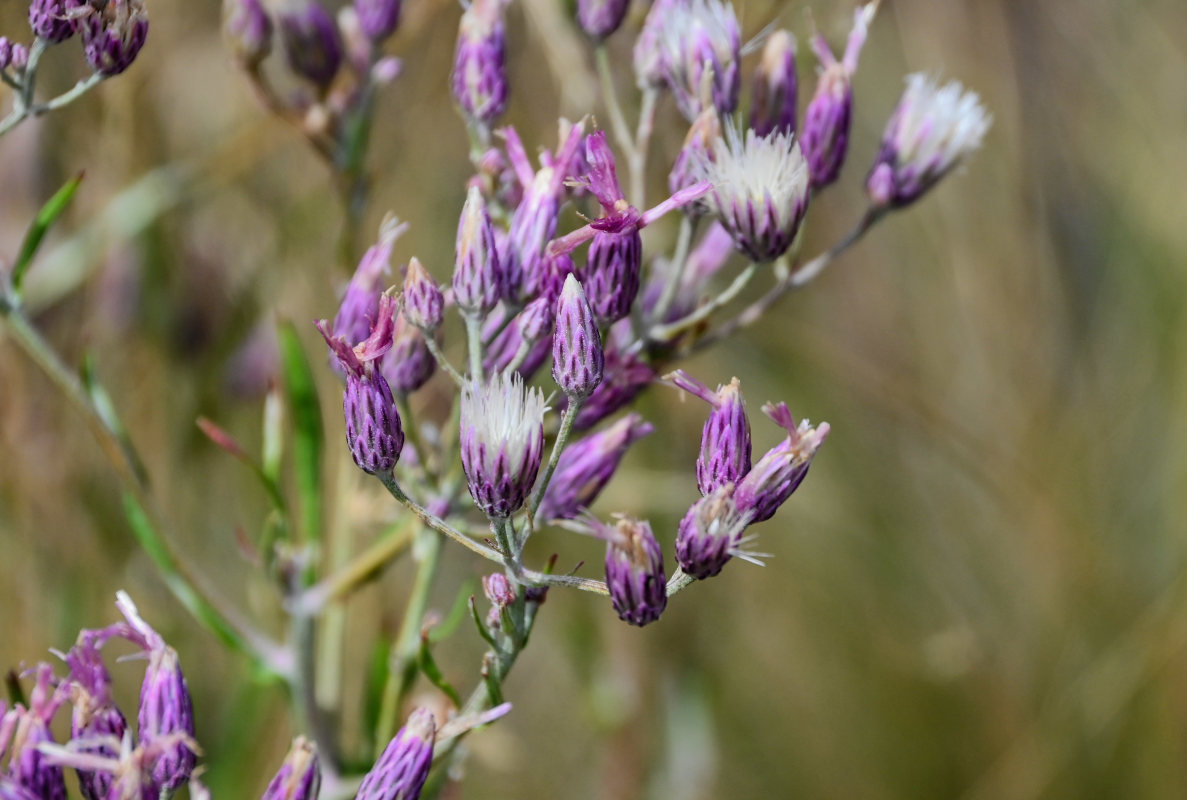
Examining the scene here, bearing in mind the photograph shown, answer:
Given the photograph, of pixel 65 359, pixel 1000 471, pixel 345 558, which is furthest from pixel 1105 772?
pixel 65 359

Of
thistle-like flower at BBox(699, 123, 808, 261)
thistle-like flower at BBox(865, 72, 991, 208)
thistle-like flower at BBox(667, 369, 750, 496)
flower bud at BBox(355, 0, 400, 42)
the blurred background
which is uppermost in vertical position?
flower bud at BBox(355, 0, 400, 42)

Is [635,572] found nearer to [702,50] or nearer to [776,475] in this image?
[776,475]

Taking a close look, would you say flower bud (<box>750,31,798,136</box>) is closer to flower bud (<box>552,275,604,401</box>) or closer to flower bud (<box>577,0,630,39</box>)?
flower bud (<box>577,0,630,39</box>)

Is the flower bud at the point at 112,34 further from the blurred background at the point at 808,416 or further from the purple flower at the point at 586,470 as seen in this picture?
the blurred background at the point at 808,416

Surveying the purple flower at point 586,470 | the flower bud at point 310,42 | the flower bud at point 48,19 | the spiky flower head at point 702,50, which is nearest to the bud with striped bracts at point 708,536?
the purple flower at point 586,470

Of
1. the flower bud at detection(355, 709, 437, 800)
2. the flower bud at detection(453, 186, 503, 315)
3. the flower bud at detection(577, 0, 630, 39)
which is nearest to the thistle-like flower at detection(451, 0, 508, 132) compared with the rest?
the flower bud at detection(577, 0, 630, 39)

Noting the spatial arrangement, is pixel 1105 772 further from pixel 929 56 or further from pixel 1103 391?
pixel 929 56
